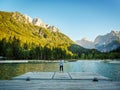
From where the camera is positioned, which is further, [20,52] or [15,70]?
[20,52]

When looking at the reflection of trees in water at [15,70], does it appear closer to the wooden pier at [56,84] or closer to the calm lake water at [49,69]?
the calm lake water at [49,69]

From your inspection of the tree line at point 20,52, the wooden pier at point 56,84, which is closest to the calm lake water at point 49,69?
the wooden pier at point 56,84

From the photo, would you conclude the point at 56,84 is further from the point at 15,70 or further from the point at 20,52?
the point at 20,52

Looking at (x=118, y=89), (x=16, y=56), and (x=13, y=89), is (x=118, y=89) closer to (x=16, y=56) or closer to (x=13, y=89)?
(x=13, y=89)

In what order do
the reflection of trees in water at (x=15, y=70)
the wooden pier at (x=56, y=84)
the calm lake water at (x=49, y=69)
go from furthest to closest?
the calm lake water at (x=49, y=69)
the reflection of trees in water at (x=15, y=70)
the wooden pier at (x=56, y=84)

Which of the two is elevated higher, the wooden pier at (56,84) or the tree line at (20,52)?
the tree line at (20,52)

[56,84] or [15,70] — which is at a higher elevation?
[15,70]

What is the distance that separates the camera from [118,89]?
46.1 feet

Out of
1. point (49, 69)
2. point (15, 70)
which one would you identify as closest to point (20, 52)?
point (49, 69)

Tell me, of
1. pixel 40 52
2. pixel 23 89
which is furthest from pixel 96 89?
pixel 40 52

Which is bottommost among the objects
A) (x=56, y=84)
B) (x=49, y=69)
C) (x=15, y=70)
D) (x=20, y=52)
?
(x=56, y=84)

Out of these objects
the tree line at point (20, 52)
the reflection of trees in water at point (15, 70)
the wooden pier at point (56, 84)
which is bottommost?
the wooden pier at point (56, 84)

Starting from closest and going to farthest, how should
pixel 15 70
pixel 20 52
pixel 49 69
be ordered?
pixel 15 70 < pixel 49 69 < pixel 20 52

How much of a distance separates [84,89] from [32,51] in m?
169
